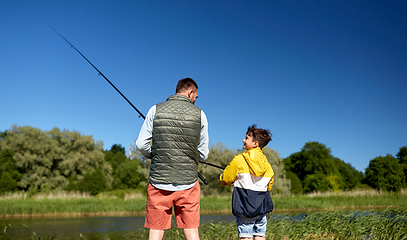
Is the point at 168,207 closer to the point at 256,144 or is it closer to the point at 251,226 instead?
the point at 251,226

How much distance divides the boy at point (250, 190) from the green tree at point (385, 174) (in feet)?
96.6

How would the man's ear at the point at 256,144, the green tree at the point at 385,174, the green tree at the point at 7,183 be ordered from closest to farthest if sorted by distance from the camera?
the man's ear at the point at 256,144 < the green tree at the point at 7,183 < the green tree at the point at 385,174

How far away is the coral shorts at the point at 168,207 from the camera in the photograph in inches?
87.0

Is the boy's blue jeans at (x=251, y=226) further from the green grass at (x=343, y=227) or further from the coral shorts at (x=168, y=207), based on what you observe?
the green grass at (x=343, y=227)

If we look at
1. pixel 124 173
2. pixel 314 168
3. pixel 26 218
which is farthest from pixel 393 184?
pixel 26 218

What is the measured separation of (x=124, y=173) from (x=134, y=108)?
2743 cm

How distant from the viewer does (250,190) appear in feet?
8.73

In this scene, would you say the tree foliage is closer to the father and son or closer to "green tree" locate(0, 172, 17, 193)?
"green tree" locate(0, 172, 17, 193)

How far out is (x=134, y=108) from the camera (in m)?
3.48

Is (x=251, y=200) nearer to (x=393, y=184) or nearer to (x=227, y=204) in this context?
(x=227, y=204)

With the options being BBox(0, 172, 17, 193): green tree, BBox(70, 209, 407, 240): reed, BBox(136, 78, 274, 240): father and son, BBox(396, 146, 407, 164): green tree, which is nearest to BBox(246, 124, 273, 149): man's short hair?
BBox(136, 78, 274, 240): father and son

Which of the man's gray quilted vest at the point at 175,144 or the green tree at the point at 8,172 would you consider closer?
the man's gray quilted vest at the point at 175,144

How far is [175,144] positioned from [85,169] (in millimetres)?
29274

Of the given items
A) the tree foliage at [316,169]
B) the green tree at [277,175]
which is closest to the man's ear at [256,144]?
the green tree at [277,175]
